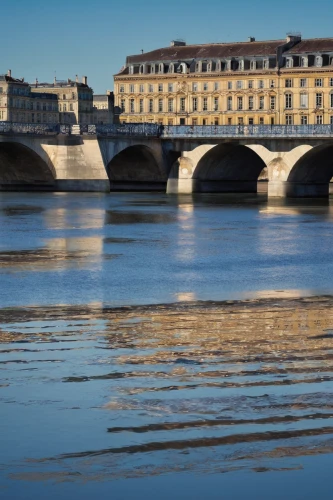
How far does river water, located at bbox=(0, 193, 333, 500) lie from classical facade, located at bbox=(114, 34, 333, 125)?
95698mm

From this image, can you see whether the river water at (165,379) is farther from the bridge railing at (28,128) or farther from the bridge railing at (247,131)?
the bridge railing at (28,128)

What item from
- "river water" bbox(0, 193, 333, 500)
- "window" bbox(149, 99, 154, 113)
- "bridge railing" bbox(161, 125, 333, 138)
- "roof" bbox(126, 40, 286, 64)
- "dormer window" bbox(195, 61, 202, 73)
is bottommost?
"river water" bbox(0, 193, 333, 500)

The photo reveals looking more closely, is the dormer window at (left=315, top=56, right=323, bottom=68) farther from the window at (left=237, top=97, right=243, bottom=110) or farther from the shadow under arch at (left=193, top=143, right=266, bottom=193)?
the shadow under arch at (left=193, top=143, right=266, bottom=193)

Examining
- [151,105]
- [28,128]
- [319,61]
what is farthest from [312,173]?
[151,105]

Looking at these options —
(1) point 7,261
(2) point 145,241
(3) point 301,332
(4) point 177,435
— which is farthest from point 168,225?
(4) point 177,435

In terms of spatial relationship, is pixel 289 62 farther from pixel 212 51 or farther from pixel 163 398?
pixel 163 398

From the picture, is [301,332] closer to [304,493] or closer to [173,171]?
[304,493]

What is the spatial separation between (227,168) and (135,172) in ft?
23.2

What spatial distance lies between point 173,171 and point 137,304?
62693mm

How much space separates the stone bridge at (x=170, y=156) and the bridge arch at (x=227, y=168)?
0.07 m

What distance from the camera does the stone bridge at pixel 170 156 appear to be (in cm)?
7312

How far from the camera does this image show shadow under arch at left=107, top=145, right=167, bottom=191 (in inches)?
3201

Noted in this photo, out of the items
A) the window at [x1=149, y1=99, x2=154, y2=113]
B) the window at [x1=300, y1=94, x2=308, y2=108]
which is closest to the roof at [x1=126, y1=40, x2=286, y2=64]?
the window at [x1=149, y1=99, x2=154, y2=113]

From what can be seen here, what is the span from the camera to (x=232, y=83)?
12431 centimetres
